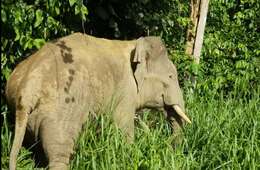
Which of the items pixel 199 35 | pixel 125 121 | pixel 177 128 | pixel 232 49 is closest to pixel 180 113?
pixel 177 128

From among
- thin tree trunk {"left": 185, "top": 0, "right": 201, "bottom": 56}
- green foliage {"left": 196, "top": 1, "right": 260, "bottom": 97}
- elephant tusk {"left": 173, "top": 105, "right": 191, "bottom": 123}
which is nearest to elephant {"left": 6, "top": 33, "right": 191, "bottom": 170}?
elephant tusk {"left": 173, "top": 105, "right": 191, "bottom": 123}

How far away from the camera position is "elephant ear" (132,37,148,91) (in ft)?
20.2

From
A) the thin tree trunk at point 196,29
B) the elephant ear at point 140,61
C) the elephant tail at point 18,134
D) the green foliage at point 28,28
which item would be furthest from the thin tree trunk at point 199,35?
the elephant tail at point 18,134

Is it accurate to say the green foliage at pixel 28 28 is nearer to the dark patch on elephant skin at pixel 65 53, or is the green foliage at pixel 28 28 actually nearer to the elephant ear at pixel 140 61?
the dark patch on elephant skin at pixel 65 53

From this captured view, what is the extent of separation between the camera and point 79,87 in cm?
536

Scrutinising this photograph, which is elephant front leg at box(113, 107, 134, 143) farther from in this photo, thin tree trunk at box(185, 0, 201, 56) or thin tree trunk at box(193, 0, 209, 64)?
thin tree trunk at box(185, 0, 201, 56)

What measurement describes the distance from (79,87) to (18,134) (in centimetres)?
69

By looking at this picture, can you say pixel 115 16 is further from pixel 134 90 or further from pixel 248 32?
pixel 248 32

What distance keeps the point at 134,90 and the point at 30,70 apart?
1.24 meters

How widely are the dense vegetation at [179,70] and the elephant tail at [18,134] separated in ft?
0.92

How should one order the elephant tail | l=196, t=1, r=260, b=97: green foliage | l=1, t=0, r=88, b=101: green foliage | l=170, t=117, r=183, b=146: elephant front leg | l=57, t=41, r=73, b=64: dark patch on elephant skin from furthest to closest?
1. l=196, t=1, r=260, b=97: green foliage
2. l=170, t=117, r=183, b=146: elephant front leg
3. l=1, t=0, r=88, b=101: green foliage
4. l=57, t=41, r=73, b=64: dark patch on elephant skin
5. the elephant tail

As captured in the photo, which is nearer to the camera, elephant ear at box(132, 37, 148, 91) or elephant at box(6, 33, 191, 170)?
elephant at box(6, 33, 191, 170)

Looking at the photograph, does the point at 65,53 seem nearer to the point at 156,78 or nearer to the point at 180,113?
the point at 156,78

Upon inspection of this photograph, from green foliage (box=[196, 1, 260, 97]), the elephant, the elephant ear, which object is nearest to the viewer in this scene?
the elephant
